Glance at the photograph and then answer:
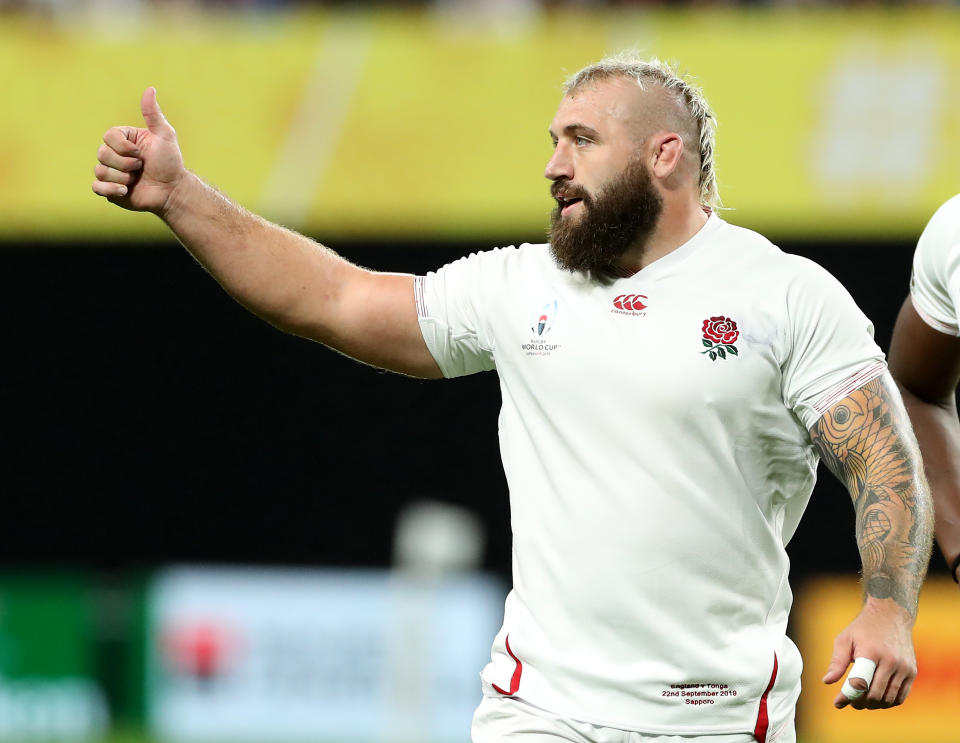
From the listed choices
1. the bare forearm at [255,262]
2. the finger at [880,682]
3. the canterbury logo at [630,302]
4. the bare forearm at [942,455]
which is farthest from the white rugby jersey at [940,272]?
the bare forearm at [255,262]

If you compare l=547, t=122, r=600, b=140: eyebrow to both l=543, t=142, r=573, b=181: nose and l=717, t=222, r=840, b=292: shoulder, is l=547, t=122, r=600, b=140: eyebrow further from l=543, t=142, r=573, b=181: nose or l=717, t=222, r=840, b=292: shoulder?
l=717, t=222, r=840, b=292: shoulder

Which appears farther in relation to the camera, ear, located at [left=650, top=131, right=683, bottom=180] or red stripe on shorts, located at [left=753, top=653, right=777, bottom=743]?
ear, located at [left=650, top=131, right=683, bottom=180]

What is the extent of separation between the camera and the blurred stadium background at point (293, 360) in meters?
9.71

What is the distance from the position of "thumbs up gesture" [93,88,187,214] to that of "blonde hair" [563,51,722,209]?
1.00 m

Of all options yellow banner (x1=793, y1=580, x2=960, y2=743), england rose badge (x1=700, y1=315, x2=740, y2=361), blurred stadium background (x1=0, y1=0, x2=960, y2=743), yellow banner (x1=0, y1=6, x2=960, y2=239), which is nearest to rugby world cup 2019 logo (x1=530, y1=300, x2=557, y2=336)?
england rose badge (x1=700, y1=315, x2=740, y2=361)

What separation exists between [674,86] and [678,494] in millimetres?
1041

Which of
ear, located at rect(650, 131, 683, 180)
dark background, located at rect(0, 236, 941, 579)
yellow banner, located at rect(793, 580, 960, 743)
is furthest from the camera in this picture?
dark background, located at rect(0, 236, 941, 579)

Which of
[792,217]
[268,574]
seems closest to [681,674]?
[792,217]

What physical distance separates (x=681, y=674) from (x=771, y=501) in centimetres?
45

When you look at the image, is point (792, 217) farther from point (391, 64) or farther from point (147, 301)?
point (147, 301)

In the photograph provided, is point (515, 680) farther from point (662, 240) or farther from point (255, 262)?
point (255, 262)

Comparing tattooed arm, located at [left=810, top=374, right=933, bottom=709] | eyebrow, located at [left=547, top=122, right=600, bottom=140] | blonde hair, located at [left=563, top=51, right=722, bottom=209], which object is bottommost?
tattooed arm, located at [left=810, top=374, right=933, bottom=709]

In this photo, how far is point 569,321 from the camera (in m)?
3.68

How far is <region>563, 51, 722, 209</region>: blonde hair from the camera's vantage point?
383 cm
